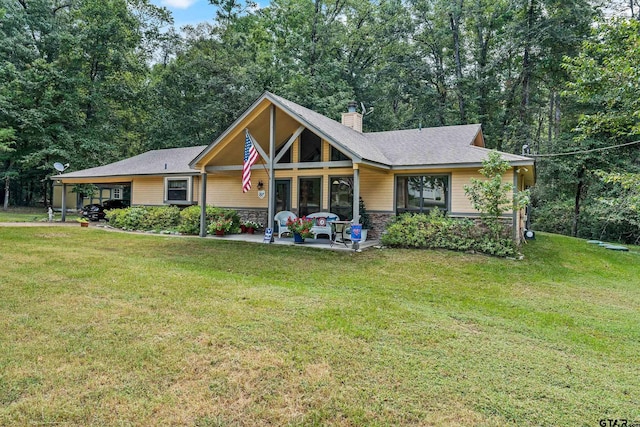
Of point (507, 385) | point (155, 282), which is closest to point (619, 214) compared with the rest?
point (507, 385)

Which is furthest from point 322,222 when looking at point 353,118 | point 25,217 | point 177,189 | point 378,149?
point 25,217

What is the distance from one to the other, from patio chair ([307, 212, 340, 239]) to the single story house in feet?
2.08

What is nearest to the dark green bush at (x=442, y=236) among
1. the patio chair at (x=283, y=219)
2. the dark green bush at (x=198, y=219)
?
the patio chair at (x=283, y=219)

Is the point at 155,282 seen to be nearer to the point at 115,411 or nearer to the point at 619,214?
the point at 115,411

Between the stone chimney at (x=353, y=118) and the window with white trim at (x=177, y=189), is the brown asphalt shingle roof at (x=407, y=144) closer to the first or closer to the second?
the stone chimney at (x=353, y=118)

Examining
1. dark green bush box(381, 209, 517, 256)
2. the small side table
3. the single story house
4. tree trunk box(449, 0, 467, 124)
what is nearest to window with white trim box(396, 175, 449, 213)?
the single story house

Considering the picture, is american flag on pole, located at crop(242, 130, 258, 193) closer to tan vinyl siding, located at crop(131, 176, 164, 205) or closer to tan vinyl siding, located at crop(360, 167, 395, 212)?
tan vinyl siding, located at crop(360, 167, 395, 212)

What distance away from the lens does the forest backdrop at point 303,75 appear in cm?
1875

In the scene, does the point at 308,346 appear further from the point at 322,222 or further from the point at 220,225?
the point at 220,225

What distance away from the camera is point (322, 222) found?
11.2 metres

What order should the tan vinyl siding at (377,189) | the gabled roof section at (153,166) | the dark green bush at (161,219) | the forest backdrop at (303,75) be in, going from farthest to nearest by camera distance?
the forest backdrop at (303,75) < the gabled roof section at (153,166) < the dark green bush at (161,219) < the tan vinyl siding at (377,189)

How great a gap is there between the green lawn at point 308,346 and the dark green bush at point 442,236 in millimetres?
1923

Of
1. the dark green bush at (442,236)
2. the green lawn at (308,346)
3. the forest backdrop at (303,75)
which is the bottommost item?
the green lawn at (308,346)

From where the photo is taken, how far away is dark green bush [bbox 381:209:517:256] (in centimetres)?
921
